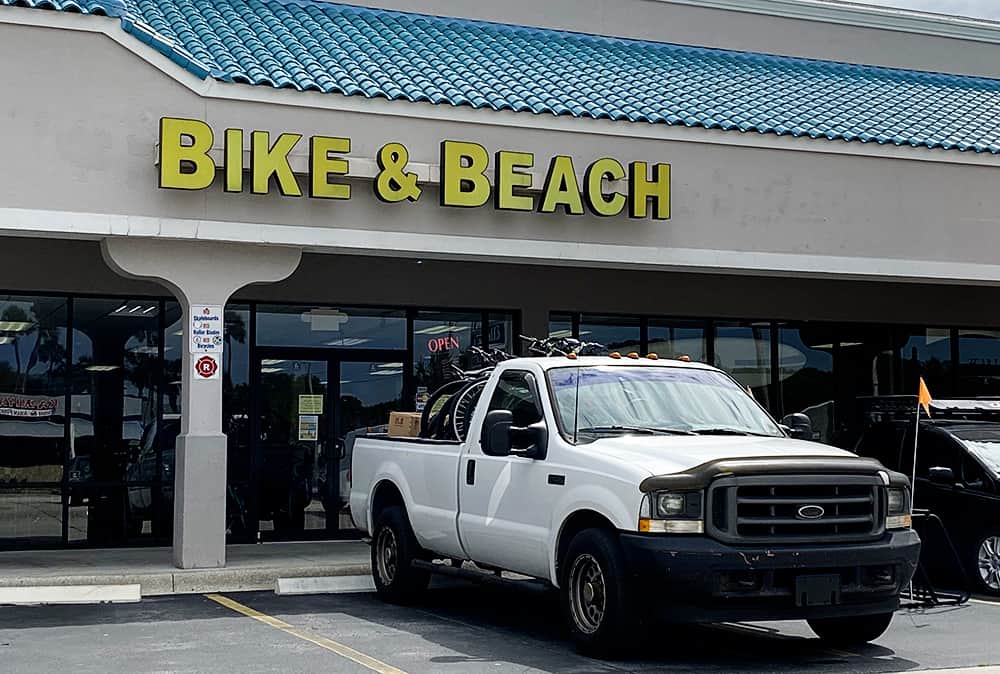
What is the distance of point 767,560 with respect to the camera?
29.1ft

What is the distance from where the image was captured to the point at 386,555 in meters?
12.8

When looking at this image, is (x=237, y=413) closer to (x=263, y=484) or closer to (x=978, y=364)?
(x=263, y=484)

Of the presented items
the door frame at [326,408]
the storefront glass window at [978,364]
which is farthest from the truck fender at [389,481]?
the storefront glass window at [978,364]

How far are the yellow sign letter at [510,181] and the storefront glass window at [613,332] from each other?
4371mm

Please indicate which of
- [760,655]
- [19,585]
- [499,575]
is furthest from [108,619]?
[760,655]

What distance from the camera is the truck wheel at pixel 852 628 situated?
996 cm

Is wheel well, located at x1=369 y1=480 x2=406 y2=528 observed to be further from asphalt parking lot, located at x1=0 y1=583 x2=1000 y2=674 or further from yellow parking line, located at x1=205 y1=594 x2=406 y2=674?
yellow parking line, located at x1=205 y1=594 x2=406 y2=674

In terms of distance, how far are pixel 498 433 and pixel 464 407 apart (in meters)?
2.24

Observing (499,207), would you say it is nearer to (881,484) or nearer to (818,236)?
(818,236)

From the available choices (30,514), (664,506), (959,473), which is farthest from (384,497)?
(30,514)

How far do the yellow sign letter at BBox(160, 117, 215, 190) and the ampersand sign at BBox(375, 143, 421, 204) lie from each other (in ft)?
5.94

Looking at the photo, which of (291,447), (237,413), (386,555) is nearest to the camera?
(386,555)

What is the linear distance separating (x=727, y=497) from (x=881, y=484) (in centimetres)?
126

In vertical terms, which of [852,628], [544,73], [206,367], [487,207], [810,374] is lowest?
[852,628]
